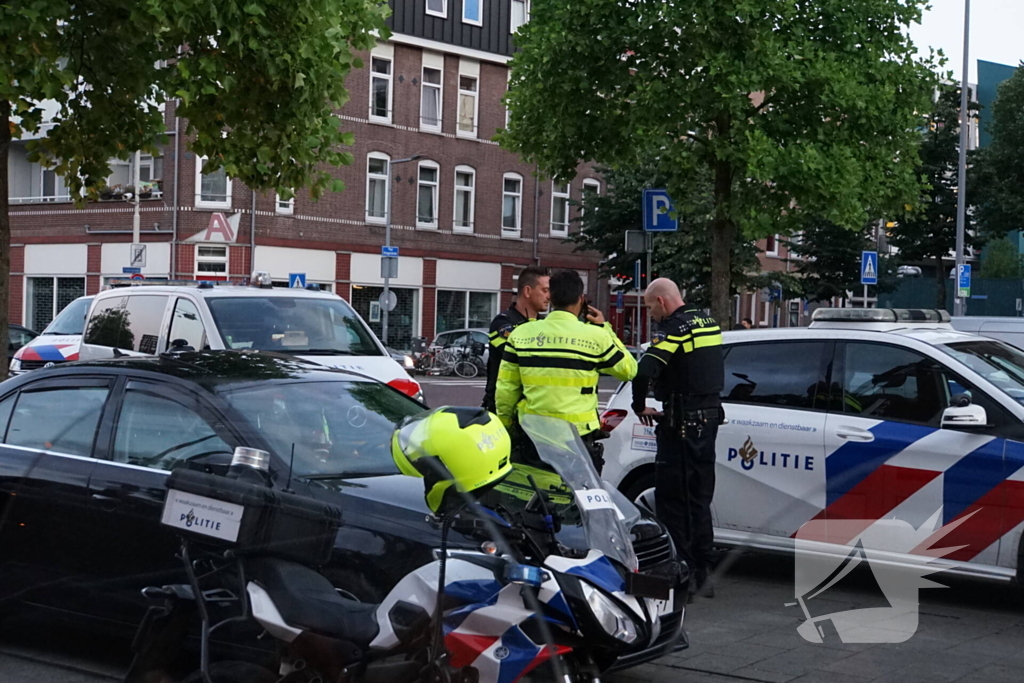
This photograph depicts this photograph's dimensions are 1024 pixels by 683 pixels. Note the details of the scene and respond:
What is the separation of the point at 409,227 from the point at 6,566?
37251 millimetres

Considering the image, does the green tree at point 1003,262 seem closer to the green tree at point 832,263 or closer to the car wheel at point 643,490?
the green tree at point 832,263

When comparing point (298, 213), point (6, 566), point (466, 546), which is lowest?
A: point (6, 566)

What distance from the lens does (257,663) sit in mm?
4352

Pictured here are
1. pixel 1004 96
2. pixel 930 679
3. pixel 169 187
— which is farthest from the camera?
pixel 1004 96

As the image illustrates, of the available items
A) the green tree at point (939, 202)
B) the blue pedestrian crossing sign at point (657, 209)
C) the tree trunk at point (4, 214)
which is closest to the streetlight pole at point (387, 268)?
the green tree at point (939, 202)

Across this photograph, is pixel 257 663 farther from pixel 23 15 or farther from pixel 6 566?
pixel 23 15

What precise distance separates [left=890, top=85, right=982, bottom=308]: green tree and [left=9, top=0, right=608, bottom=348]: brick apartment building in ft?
37.5

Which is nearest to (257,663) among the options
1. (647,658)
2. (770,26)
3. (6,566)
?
(647,658)

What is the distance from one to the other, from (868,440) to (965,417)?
67 centimetres

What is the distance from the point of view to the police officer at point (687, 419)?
25.0 ft

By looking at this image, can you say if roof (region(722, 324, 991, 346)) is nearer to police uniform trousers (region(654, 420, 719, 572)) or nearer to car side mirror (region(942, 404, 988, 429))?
car side mirror (region(942, 404, 988, 429))

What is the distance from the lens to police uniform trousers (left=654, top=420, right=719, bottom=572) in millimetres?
7625

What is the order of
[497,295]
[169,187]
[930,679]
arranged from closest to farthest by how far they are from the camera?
[930,679], [169,187], [497,295]

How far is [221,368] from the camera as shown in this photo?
19.9 feet
